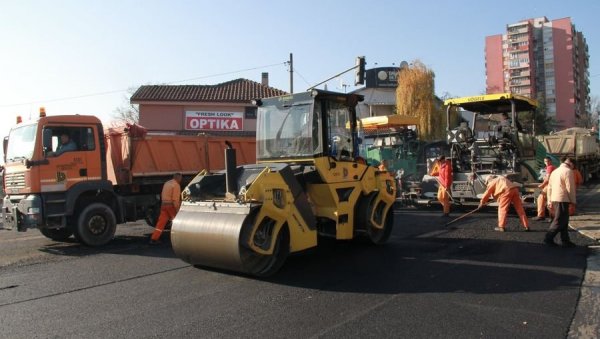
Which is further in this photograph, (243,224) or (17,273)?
(17,273)

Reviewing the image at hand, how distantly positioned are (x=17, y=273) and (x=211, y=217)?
139 inches

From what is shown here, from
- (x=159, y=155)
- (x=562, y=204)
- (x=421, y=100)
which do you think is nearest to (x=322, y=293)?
(x=562, y=204)

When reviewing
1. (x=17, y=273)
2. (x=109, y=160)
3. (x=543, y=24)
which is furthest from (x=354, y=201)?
(x=543, y=24)

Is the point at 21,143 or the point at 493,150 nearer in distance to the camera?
the point at 21,143

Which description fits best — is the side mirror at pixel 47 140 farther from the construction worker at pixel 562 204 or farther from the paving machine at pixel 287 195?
the construction worker at pixel 562 204

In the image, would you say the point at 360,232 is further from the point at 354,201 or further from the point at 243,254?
the point at 243,254

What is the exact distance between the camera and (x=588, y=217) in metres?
11.6

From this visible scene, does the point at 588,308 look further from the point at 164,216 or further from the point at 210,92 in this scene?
the point at 210,92

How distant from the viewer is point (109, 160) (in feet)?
37.2

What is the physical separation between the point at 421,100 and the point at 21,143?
31.9 meters

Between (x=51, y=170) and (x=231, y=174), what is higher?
(x=51, y=170)

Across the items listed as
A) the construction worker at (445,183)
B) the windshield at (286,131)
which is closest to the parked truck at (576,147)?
the construction worker at (445,183)

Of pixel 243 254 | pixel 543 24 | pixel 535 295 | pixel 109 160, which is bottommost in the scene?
pixel 535 295

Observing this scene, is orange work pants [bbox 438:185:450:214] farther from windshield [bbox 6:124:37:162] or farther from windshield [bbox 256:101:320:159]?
windshield [bbox 6:124:37:162]
